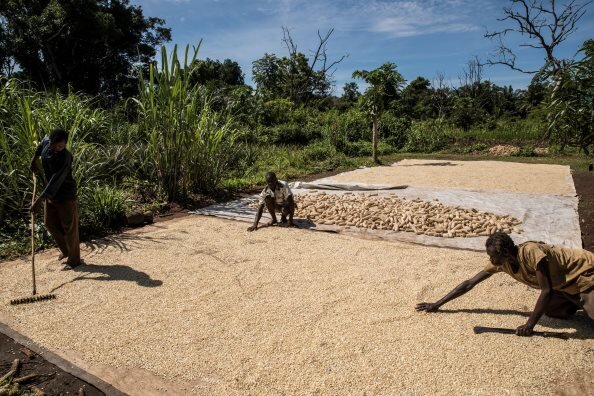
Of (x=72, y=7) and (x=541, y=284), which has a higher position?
(x=72, y=7)

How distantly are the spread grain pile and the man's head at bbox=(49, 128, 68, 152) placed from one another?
Answer: 3.19m

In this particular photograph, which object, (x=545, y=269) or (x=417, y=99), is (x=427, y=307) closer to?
(x=545, y=269)

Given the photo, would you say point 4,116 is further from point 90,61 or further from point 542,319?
point 90,61

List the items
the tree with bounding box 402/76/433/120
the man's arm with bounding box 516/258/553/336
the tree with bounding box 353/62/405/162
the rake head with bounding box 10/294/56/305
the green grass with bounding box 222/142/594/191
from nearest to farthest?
the man's arm with bounding box 516/258/553/336 < the rake head with bounding box 10/294/56/305 < the green grass with bounding box 222/142/594/191 < the tree with bounding box 353/62/405/162 < the tree with bounding box 402/76/433/120

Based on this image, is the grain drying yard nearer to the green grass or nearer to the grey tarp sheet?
the grey tarp sheet

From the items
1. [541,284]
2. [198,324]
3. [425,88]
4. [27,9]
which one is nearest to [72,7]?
[27,9]

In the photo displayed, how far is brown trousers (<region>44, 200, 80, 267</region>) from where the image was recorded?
3.73 meters

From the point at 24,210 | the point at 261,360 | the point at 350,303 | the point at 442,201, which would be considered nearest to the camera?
the point at 261,360

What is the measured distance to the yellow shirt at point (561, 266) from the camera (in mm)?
2477

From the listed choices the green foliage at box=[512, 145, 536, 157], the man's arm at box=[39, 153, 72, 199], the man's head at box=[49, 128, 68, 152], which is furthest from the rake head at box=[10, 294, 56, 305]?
the green foliage at box=[512, 145, 536, 157]

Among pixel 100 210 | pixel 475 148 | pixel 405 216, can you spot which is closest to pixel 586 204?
pixel 405 216

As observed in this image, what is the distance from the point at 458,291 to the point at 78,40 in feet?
59.8

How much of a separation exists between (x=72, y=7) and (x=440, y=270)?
16694mm

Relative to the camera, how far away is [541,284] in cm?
244
